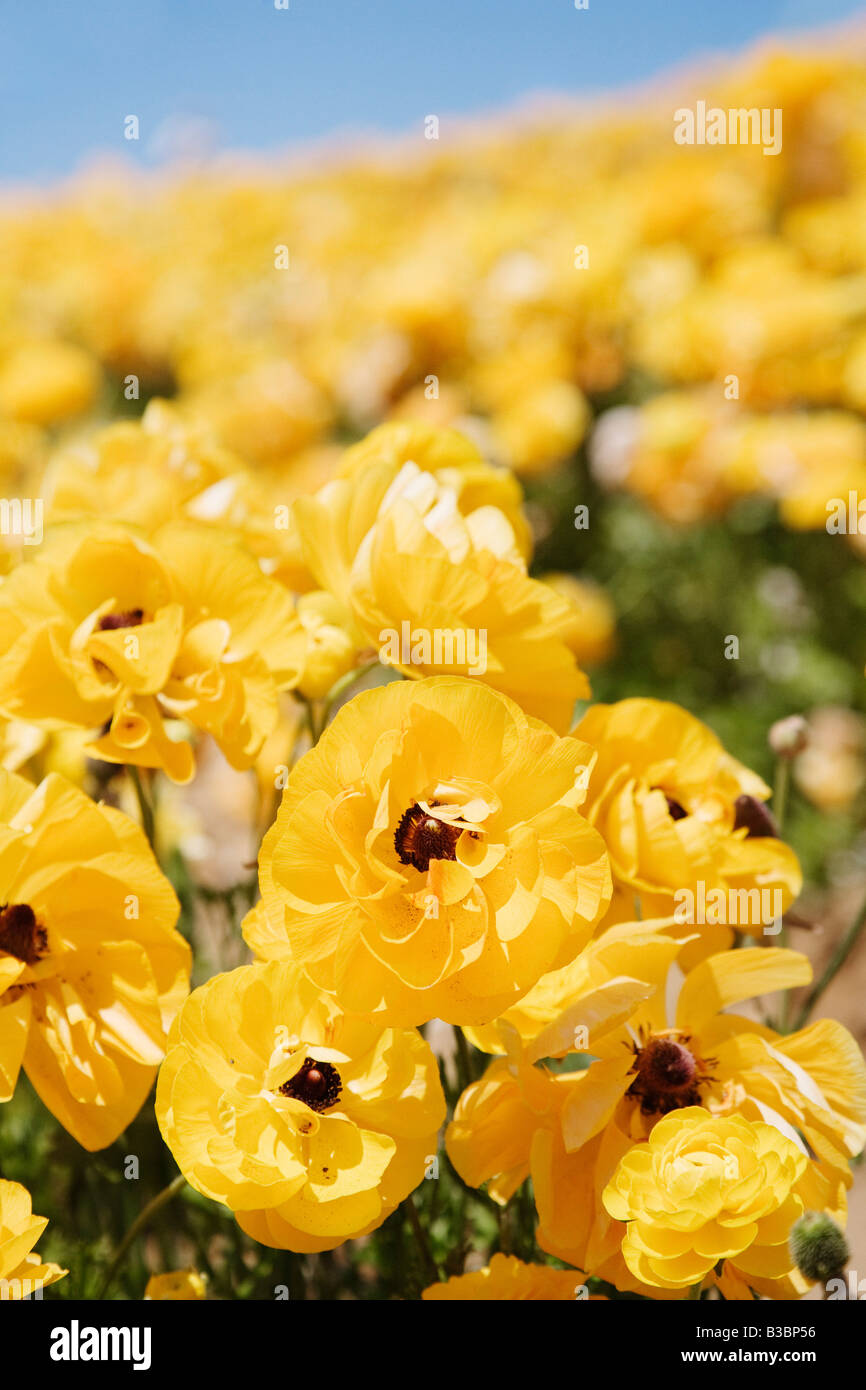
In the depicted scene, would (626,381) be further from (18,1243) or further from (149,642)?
(18,1243)

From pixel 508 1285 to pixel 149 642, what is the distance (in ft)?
1.24

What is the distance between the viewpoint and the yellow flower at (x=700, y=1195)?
1.76ft

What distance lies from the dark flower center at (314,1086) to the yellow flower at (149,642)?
0.17 meters

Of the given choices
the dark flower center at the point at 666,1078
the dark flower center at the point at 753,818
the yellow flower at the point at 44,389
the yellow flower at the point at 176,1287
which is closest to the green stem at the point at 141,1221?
the yellow flower at the point at 176,1287

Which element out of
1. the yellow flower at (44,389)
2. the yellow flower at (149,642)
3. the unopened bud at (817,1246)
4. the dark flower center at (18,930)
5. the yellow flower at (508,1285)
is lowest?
the yellow flower at (508,1285)

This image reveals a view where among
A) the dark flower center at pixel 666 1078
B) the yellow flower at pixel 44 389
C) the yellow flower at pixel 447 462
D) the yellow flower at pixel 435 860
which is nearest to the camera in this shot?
the yellow flower at pixel 435 860

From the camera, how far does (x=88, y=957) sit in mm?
613

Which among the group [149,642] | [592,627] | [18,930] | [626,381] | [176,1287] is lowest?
[176,1287]

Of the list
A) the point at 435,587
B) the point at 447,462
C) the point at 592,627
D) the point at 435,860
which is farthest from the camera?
the point at 592,627

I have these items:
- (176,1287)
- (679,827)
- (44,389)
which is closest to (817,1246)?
(679,827)

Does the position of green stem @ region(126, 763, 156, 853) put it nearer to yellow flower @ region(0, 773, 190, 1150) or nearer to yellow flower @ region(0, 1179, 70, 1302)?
yellow flower @ region(0, 773, 190, 1150)

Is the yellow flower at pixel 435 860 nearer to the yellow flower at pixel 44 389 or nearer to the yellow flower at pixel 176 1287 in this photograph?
the yellow flower at pixel 176 1287

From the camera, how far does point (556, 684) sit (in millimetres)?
667
